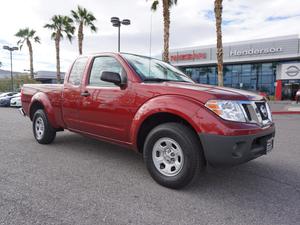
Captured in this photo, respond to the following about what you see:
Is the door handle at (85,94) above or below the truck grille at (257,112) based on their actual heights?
above

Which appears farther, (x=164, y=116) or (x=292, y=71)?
(x=292, y=71)

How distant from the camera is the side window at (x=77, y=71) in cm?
467

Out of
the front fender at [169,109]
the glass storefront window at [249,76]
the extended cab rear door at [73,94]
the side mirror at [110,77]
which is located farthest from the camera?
the glass storefront window at [249,76]

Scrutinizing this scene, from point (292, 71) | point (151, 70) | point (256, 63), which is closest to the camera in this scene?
point (151, 70)

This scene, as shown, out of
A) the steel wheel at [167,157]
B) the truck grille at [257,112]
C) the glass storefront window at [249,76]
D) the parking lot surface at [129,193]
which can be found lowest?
the parking lot surface at [129,193]

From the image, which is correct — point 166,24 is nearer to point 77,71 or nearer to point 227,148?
point 77,71

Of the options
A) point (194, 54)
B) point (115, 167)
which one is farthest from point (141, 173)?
point (194, 54)

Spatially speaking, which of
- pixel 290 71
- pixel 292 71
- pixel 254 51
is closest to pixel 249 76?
pixel 254 51

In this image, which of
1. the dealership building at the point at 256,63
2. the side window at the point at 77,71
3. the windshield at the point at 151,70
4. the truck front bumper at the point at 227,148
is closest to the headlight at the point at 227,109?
the truck front bumper at the point at 227,148

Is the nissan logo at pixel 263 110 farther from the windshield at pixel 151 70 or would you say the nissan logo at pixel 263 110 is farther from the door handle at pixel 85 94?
the door handle at pixel 85 94

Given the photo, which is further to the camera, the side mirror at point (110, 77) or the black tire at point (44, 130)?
the black tire at point (44, 130)

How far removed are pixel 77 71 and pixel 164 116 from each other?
2187mm

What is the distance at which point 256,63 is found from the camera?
110 ft

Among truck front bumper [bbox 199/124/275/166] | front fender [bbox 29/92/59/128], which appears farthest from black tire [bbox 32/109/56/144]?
truck front bumper [bbox 199/124/275/166]
